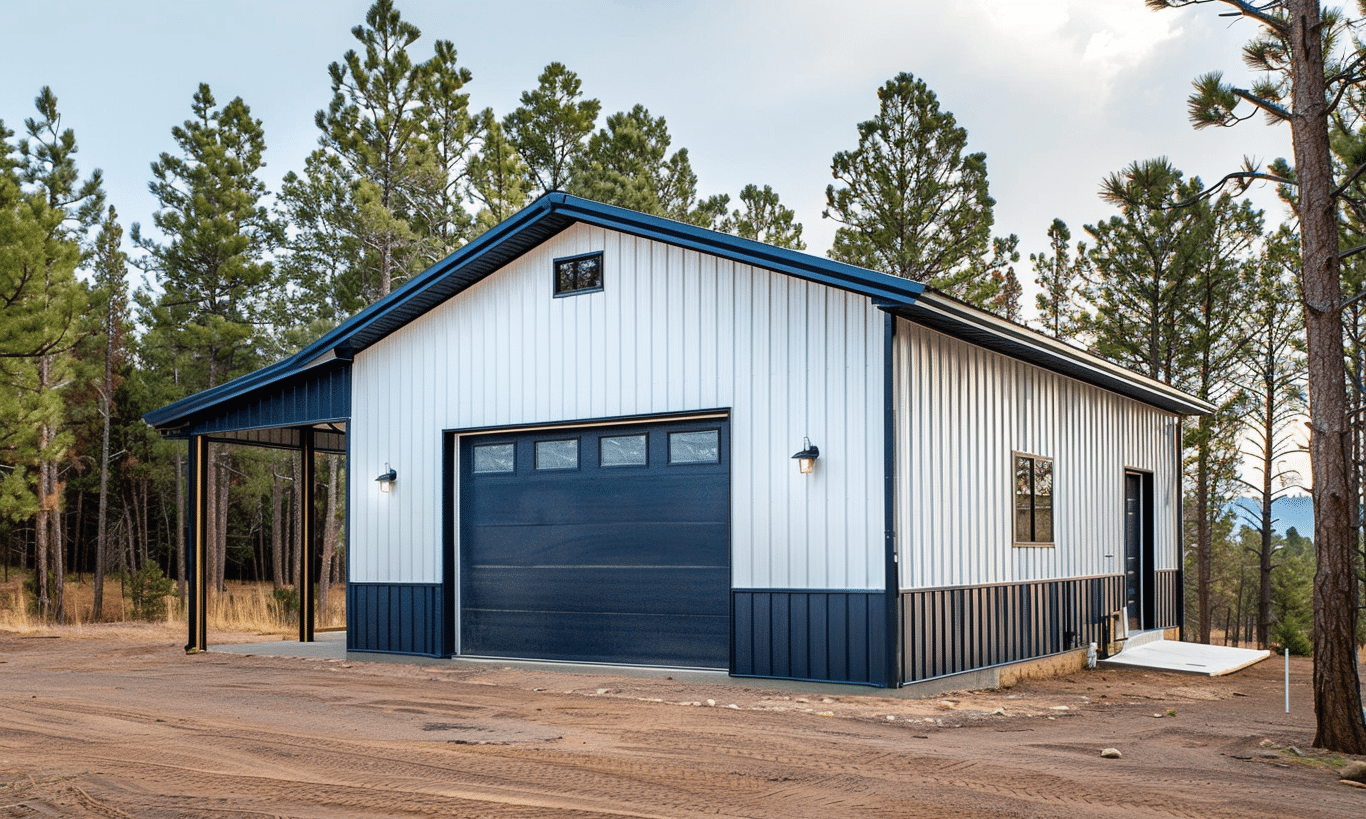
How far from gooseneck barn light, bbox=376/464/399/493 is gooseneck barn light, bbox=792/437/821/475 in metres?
5.31

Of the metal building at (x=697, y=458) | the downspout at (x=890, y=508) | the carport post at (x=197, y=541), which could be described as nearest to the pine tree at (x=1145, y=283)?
the metal building at (x=697, y=458)

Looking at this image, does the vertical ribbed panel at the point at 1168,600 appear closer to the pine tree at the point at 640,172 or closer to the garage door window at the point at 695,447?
the garage door window at the point at 695,447

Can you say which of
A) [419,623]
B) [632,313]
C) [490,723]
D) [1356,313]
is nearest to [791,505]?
[632,313]

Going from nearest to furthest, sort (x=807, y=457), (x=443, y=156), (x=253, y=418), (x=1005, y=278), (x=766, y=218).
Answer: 1. (x=807, y=457)
2. (x=253, y=418)
3. (x=443, y=156)
4. (x=1005, y=278)
5. (x=766, y=218)

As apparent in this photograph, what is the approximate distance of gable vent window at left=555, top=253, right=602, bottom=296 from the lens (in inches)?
480

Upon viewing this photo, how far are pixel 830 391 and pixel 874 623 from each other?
2.11m

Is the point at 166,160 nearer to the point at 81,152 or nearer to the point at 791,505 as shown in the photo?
the point at 81,152

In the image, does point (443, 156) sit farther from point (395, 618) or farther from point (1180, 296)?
point (395, 618)

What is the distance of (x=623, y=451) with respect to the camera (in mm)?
11977

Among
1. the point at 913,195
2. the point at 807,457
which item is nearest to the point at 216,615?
the point at 807,457

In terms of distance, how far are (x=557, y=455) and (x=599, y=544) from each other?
111cm

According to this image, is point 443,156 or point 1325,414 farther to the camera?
point 443,156

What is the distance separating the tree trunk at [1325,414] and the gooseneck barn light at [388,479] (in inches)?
375

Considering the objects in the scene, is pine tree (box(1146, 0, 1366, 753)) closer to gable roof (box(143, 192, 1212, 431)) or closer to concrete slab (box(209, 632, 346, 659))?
gable roof (box(143, 192, 1212, 431))
